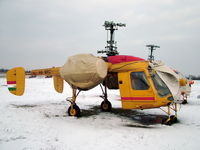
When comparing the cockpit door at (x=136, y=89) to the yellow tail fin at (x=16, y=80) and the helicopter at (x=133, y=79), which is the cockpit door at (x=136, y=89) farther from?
the yellow tail fin at (x=16, y=80)

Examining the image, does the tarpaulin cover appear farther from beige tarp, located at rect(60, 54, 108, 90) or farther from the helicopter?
beige tarp, located at rect(60, 54, 108, 90)

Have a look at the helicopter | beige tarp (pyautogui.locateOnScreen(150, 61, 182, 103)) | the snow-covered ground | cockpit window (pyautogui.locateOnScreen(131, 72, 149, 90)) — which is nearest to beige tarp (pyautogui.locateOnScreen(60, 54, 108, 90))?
the helicopter

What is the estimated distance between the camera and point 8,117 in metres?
8.78

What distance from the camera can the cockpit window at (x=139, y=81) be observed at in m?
8.16

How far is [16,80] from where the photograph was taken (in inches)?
429

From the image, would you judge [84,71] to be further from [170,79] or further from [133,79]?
[170,79]

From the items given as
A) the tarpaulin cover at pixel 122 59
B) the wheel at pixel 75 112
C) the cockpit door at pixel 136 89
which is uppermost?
the tarpaulin cover at pixel 122 59

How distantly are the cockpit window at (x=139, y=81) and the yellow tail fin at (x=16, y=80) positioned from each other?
6.56m

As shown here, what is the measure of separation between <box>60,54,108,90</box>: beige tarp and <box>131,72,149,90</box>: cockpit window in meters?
1.39

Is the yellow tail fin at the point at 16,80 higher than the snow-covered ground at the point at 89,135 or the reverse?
higher

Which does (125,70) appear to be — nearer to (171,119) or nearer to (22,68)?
(171,119)

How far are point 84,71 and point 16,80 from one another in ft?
15.6

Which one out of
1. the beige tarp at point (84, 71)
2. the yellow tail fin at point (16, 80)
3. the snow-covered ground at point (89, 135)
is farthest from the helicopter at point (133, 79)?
the yellow tail fin at point (16, 80)

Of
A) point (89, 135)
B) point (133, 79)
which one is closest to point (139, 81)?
point (133, 79)
